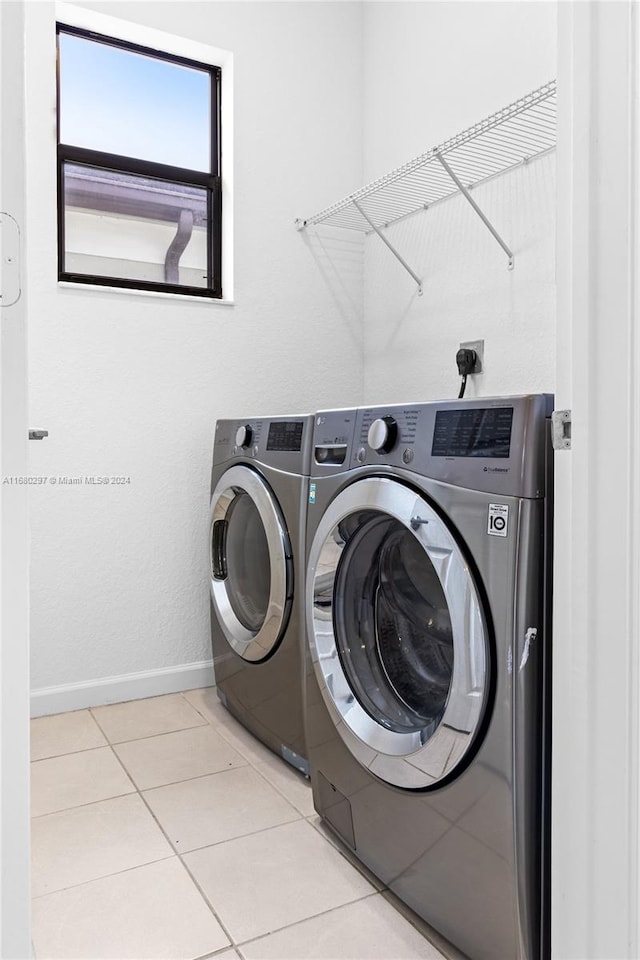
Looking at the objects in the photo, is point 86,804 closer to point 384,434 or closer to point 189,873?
point 189,873

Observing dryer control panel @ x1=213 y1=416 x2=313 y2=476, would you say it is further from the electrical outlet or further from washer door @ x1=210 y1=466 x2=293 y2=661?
the electrical outlet

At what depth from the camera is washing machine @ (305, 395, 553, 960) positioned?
1.03 m

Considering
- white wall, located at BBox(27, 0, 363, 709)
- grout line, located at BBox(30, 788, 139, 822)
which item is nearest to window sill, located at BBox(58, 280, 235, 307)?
white wall, located at BBox(27, 0, 363, 709)

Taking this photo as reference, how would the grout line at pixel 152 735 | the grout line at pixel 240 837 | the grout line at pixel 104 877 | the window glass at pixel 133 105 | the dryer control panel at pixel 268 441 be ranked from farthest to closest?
the window glass at pixel 133 105
the grout line at pixel 152 735
the dryer control panel at pixel 268 441
the grout line at pixel 240 837
the grout line at pixel 104 877

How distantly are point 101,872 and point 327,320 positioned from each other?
2014 mm

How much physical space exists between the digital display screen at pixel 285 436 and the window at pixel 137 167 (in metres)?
0.85

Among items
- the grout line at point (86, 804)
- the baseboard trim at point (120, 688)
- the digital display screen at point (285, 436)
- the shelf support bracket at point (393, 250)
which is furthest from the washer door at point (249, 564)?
the shelf support bracket at point (393, 250)

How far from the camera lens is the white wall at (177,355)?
219cm

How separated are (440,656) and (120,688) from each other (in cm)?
144

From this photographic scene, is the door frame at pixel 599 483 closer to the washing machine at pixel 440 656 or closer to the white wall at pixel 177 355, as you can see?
the washing machine at pixel 440 656

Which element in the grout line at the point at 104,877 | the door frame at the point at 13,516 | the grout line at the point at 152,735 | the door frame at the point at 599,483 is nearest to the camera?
the door frame at the point at 13,516

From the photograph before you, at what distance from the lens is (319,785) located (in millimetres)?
1562

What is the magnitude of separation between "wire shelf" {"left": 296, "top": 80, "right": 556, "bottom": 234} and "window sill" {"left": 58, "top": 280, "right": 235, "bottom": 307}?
1.58 feet

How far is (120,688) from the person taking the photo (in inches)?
91.7
